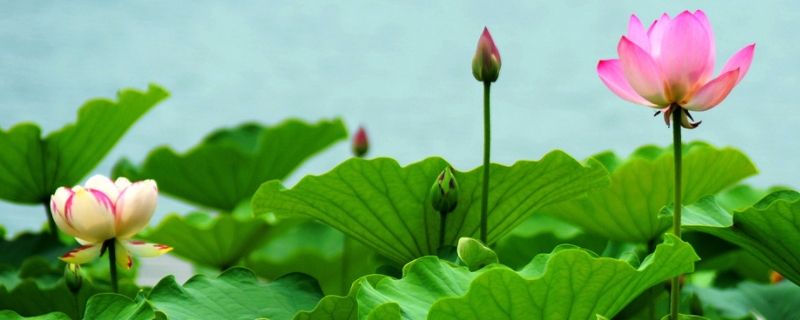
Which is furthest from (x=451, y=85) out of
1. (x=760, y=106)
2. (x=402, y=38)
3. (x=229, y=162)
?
(x=229, y=162)

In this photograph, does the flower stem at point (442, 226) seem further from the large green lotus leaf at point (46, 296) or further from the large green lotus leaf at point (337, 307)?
the large green lotus leaf at point (46, 296)

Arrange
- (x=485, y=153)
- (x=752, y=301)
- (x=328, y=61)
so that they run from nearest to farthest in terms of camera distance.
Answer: (x=485, y=153) < (x=752, y=301) < (x=328, y=61)

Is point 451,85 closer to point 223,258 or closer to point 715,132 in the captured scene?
point 715,132

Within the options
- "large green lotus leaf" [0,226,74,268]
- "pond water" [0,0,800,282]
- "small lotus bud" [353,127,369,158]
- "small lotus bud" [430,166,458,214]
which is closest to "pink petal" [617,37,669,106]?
"small lotus bud" [430,166,458,214]

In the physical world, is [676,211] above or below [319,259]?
above

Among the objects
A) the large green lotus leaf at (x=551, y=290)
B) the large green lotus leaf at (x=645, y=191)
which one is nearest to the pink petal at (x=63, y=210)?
the large green lotus leaf at (x=551, y=290)

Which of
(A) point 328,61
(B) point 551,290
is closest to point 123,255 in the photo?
(B) point 551,290

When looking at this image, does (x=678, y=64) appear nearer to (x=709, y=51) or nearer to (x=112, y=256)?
(x=709, y=51)

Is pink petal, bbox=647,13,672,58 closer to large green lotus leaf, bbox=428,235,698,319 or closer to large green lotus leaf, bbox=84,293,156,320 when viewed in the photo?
large green lotus leaf, bbox=428,235,698,319
